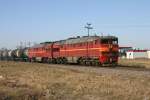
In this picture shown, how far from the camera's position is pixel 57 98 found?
57.1ft

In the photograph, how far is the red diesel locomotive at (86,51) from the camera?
1707 inches

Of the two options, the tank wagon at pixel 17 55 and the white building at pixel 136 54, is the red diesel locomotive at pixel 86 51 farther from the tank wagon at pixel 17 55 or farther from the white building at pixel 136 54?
the white building at pixel 136 54

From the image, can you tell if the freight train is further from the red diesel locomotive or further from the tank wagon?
the tank wagon

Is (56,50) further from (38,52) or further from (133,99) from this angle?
(133,99)

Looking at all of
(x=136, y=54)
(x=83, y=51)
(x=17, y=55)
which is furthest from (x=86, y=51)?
(x=136, y=54)

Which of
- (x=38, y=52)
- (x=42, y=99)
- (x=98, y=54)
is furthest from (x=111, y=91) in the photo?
(x=38, y=52)

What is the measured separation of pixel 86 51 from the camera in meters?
46.7

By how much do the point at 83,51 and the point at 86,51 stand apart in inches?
39.6

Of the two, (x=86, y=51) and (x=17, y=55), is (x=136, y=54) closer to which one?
(x=17, y=55)

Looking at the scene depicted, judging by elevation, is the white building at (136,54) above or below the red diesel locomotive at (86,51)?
above

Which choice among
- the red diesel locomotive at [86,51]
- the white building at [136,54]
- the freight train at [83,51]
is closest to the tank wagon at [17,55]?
the freight train at [83,51]

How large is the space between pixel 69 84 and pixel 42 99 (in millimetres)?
5809

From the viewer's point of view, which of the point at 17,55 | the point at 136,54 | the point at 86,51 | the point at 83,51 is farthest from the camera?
the point at 136,54

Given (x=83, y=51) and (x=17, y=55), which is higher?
(x=17, y=55)
